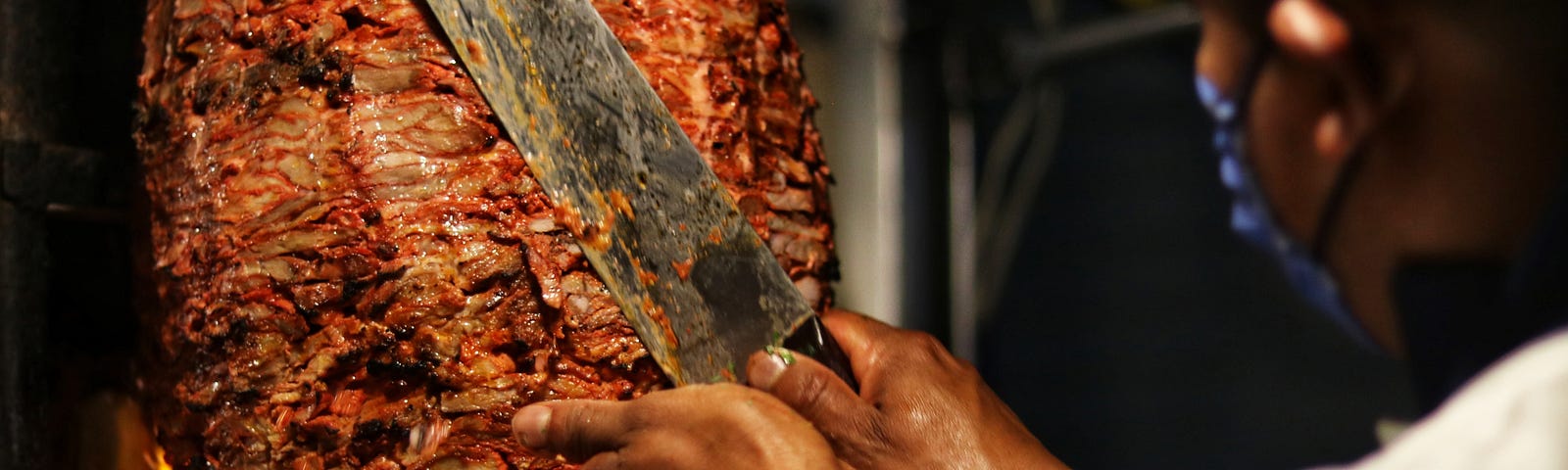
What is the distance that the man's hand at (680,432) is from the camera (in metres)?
0.97

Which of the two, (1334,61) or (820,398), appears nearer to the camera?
(1334,61)

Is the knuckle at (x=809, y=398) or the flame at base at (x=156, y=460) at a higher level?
the knuckle at (x=809, y=398)

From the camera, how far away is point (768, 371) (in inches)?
41.9

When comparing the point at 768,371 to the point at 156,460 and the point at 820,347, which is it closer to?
the point at 820,347

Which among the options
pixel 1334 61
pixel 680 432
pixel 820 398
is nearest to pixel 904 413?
pixel 820 398

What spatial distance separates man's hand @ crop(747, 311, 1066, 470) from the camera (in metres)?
1.04

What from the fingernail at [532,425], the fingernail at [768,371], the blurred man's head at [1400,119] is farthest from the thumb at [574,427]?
the blurred man's head at [1400,119]

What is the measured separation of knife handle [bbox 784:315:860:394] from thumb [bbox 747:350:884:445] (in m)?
0.04

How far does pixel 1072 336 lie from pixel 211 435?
10.0ft

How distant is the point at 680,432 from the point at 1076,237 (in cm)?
299

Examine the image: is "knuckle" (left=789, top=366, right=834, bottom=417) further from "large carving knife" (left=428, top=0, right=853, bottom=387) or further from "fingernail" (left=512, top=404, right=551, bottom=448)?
"fingernail" (left=512, top=404, right=551, bottom=448)

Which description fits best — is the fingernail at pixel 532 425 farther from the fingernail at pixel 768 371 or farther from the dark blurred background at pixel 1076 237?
the dark blurred background at pixel 1076 237

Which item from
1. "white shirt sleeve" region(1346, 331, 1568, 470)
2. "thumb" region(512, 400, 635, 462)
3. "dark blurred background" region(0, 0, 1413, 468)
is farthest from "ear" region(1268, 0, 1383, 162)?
"dark blurred background" region(0, 0, 1413, 468)

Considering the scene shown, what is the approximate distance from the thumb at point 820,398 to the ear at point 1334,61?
49 cm
